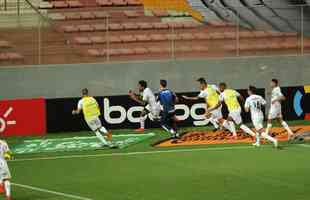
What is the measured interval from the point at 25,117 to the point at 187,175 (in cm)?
1195

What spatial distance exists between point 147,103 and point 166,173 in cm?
1054

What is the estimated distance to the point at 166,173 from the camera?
76.4 feet

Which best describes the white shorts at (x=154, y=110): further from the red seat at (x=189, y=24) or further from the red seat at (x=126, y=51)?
the red seat at (x=189, y=24)

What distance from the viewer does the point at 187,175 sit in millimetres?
22828

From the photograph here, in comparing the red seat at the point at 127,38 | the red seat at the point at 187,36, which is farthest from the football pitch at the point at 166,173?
the red seat at the point at 187,36

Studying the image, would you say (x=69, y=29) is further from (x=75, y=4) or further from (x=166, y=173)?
(x=166, y=173)

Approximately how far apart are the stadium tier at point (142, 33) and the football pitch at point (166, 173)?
7.68 metres

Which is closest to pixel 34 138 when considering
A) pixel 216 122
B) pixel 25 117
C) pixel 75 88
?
pixel 25 117

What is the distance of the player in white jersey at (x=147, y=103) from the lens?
33.2 m

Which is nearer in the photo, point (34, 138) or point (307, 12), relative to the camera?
point (34, 138)

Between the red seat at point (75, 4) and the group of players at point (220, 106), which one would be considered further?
the red seat at point (75, 4)

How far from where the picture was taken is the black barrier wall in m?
33.9

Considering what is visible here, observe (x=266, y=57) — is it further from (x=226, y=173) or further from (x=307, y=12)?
(x=226, y=173)

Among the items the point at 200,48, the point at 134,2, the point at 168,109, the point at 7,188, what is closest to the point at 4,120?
the point at 168,109
